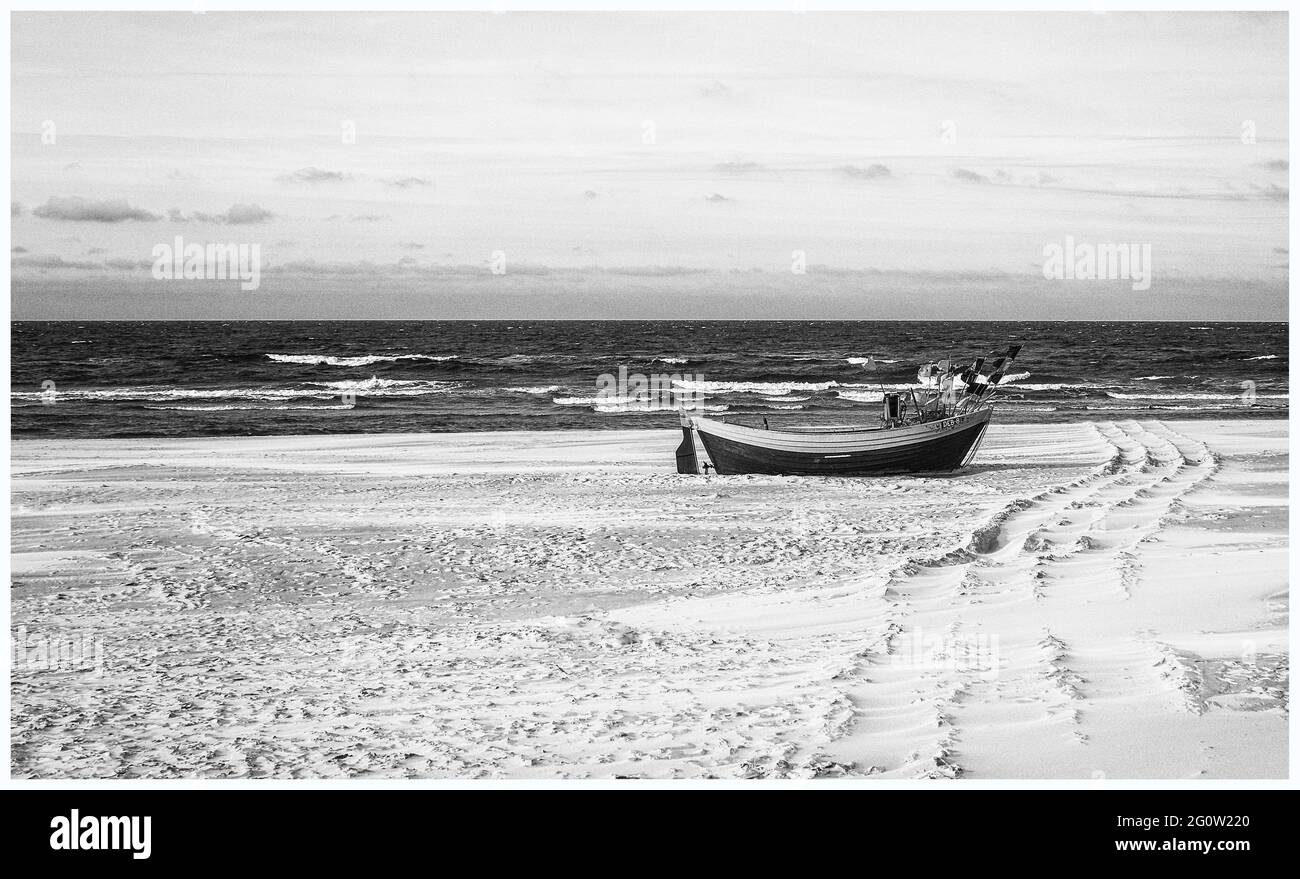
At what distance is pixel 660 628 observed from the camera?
8445 mm

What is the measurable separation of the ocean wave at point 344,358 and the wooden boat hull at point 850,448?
30.1 m

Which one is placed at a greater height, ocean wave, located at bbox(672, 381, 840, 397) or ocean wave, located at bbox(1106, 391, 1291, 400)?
ocean wave, located at bbox(672, 381, 840, 397)

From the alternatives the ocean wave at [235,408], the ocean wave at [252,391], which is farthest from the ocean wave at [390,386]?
the ocean wave at [235,408]

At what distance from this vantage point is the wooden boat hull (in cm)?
1566

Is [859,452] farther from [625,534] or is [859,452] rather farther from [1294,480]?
[1294,480]

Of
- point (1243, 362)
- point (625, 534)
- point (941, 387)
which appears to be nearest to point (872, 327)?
point (1243, 362)

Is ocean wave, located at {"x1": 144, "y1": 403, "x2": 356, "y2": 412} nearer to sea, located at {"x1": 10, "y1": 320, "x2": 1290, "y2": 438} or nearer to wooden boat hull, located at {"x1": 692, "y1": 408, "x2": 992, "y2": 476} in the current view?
sea, located at {"x1": 10, "y1": 320, "x2": 1290, "y2": 438}

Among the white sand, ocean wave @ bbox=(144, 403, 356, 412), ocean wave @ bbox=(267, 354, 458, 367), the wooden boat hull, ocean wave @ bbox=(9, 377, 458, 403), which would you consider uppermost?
ocean wave @ bbox=(267, 354, 458, 367)

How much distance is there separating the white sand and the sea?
1295cm

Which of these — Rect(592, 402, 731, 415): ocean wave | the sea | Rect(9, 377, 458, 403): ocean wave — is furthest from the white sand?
Rect(9, 377, 458, 403): ocean wave

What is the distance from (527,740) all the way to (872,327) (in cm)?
7477

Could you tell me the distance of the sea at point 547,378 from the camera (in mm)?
27984

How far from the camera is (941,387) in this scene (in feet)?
53.7

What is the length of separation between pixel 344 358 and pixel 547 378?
11515 mm
